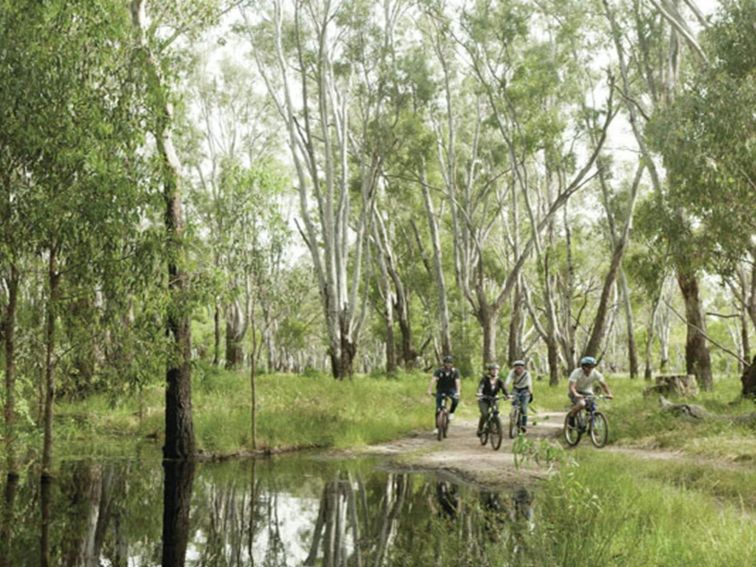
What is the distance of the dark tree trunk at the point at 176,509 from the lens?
298 inches

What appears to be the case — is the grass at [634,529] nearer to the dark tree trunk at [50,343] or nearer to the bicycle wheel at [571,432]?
the bicycle wheel at [571,432]

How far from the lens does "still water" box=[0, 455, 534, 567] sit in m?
7.40

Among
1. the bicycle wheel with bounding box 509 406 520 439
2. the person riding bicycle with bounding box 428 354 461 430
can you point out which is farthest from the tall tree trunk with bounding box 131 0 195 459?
the bicycle wheel with bounding box 509 406 520 439

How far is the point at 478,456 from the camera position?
14094 mm

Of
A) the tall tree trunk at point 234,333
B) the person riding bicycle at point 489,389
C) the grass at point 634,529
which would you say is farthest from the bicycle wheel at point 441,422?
the tall tree trunk at point 234,333

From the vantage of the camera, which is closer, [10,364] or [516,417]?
[10,364]

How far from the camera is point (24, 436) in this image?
1280cm

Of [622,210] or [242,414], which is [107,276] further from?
[622,210]

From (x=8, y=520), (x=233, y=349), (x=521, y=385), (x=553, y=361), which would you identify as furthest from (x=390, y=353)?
(x=8, y=520)

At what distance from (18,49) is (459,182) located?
25.5 metres

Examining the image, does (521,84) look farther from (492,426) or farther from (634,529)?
(634,529)

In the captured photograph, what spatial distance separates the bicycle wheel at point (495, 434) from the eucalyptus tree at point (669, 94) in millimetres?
6391

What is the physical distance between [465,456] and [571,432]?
241cm

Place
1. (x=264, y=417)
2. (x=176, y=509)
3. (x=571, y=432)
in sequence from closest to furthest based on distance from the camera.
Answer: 1. (x=176, y=509)
2. (x=571, y=432)
3. (x=264, y=417)
